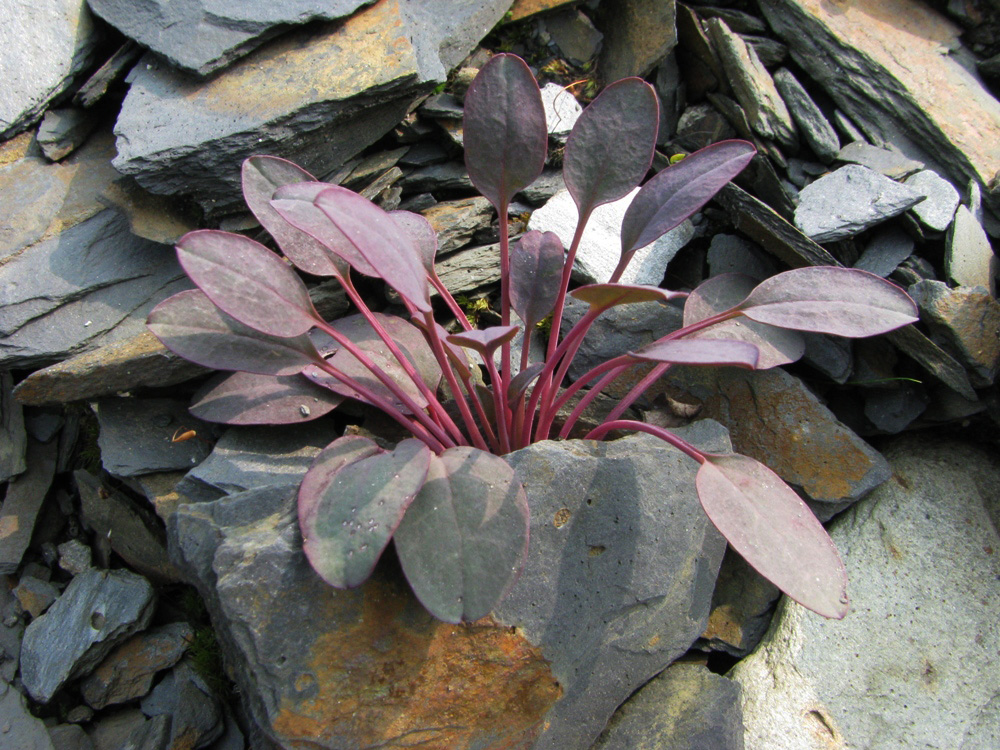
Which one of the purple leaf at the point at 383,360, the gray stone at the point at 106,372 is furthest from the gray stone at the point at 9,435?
the purple leaf at the point at 383,360

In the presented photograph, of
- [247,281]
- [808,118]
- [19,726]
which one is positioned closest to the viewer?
[247,281]

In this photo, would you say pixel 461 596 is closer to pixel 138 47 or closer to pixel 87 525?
pixel 87 525

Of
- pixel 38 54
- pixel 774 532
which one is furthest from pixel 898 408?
pixel 38 54

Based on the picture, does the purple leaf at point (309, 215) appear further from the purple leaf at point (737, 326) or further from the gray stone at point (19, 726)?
the gray stone at point (19, 726)

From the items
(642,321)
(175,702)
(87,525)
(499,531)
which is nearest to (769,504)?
(499,531)

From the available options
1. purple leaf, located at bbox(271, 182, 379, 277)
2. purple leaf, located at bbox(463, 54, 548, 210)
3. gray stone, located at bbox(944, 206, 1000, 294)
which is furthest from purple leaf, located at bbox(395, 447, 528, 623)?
gray stone, located at bbox(944, 206, 1000, 294)

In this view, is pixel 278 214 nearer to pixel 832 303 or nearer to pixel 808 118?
pixel 832 303

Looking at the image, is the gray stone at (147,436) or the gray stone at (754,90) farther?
the gray stone at (754,90)
